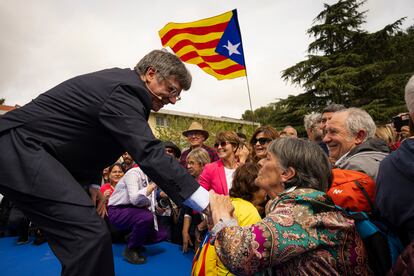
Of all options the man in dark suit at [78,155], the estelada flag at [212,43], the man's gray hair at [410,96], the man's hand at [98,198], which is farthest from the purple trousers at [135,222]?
the estelada flag at [212,43]

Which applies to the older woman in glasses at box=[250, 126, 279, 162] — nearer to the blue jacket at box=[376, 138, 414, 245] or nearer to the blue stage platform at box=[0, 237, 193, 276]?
the blue stage platform at box=[0, 237, 193, 276]

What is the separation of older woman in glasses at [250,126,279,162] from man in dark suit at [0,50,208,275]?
2539 millimetres

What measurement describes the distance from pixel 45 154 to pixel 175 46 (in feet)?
19.5

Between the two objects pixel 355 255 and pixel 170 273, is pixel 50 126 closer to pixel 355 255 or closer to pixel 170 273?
pixel 355 255

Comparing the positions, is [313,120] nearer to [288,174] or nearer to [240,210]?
[240,210]

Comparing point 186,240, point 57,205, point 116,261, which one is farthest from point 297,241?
point 116,261

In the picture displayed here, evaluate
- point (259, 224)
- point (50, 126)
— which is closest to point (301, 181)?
point (259, 224)

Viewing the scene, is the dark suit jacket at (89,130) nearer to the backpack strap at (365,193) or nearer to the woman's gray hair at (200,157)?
the backpack strap at (365,193)

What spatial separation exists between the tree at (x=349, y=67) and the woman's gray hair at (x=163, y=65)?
64.0 ft

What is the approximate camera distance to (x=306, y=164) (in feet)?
5.33

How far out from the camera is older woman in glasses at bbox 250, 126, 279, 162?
4088 millimetres

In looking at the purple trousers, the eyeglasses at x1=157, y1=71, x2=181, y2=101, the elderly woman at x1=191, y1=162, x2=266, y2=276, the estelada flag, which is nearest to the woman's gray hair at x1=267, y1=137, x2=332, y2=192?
the elderly woman at x1=191, y1=162, x2=266, y2=276

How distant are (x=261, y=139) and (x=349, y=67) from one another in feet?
62.1

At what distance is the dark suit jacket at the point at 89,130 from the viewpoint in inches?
62.9
